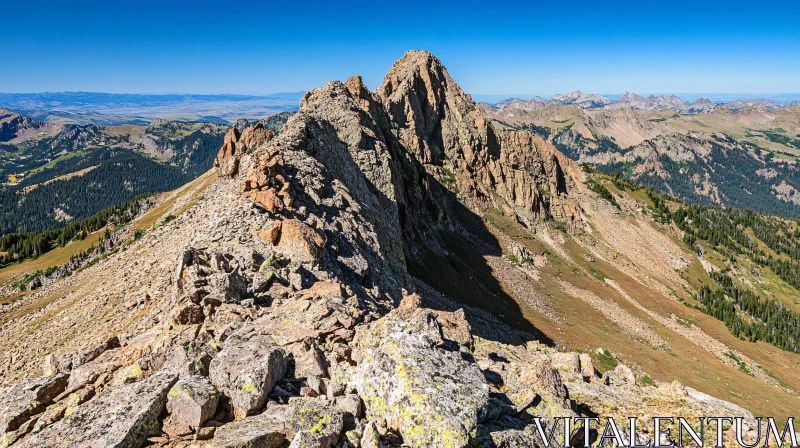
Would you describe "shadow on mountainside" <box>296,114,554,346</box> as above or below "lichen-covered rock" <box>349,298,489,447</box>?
below

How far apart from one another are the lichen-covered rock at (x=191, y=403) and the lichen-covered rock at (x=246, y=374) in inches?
23.5

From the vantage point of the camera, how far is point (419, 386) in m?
11.4

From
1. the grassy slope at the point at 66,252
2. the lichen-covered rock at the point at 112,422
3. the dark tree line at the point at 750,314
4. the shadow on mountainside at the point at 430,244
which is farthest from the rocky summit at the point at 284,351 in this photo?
the dark tree line at the point at 750,314

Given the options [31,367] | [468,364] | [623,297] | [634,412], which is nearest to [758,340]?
[623,297]

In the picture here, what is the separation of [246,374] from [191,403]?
1599mm

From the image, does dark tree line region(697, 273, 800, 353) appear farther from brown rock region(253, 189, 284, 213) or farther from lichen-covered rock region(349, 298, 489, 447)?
lichen-covered rock region(349, 298, 489, 447)

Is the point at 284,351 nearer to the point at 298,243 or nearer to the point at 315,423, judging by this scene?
the point at 315,423

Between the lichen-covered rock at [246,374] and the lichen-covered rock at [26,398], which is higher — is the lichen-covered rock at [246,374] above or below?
above

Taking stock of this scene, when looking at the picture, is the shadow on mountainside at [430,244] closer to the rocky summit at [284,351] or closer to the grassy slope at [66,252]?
the rocky summit at [284,351]

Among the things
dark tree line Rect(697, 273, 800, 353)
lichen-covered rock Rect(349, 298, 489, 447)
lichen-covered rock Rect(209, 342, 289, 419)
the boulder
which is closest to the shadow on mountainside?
the boulder

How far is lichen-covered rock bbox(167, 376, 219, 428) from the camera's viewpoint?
10.6 meters

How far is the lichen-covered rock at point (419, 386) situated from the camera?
10.5 metres

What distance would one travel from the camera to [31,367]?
22062 mm

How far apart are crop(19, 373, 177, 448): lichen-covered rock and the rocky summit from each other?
0.04 metres
